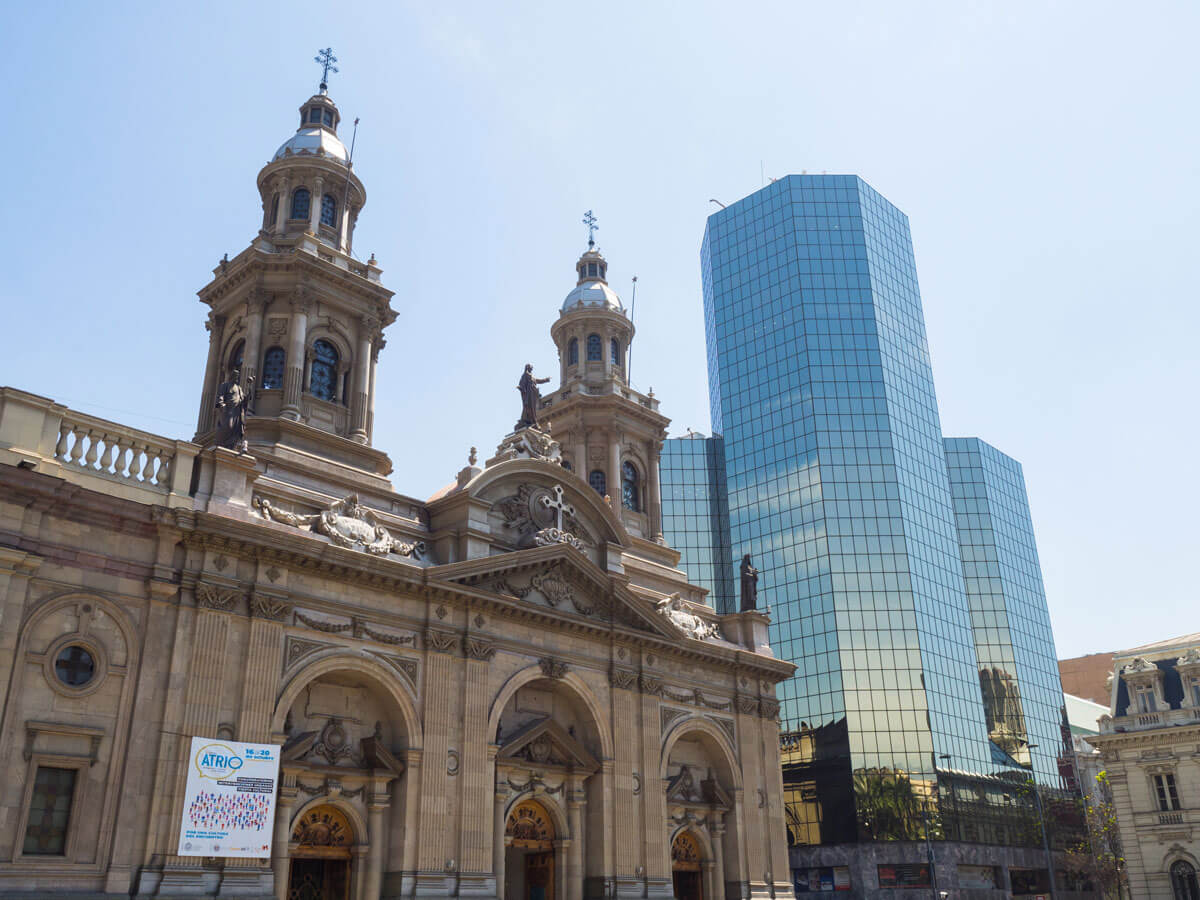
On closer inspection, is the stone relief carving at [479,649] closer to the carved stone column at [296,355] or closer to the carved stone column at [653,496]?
the carved stone column at [296,355]

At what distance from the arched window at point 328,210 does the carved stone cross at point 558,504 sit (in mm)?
15569

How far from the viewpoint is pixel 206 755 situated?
25.8 metres

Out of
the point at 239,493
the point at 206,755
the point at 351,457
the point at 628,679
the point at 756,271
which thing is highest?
the point at 756,271

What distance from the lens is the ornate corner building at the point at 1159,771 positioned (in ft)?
178

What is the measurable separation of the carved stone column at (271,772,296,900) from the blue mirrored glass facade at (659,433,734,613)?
5548 cm

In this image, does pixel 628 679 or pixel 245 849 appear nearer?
pixel 245 849

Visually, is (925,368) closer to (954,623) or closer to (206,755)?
(954,623)

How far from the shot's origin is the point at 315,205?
140 ft

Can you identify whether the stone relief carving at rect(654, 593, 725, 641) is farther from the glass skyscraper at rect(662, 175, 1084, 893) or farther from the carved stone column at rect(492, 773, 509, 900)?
the glass skyscraper at rect(662, 175, 1084, 893)

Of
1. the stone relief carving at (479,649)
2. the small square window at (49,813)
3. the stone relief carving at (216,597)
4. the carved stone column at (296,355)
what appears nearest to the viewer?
the small square window at (49,813)

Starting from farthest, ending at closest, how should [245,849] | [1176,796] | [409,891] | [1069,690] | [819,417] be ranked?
[1069,690]
[819,417]
[1176,796]
[409,891]
[245,849]

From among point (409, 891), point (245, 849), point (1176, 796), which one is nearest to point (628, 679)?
point (409, 891)

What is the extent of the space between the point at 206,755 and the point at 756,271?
67651 mm

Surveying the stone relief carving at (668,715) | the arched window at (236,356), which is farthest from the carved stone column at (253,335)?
the stone relief carving at (668,715)
